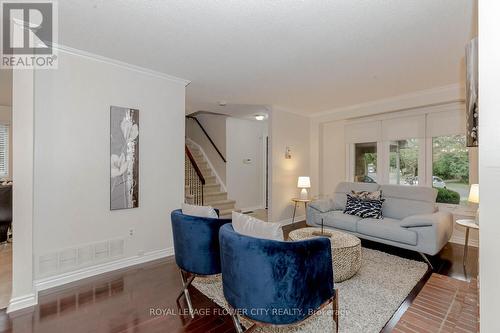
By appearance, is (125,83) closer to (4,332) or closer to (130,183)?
(130,183)

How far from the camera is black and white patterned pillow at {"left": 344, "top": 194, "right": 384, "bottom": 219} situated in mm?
3824

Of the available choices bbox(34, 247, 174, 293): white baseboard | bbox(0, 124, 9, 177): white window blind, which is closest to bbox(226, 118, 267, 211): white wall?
bbox(34, 247, 174, 293): white baseboard

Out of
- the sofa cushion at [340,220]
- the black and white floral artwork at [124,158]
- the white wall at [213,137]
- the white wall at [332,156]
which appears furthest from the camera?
the white wall at [213,137]

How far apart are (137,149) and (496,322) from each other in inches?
132

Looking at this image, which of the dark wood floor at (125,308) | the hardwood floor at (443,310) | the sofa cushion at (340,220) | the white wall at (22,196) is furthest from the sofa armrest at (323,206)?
the white wall at (22,196)

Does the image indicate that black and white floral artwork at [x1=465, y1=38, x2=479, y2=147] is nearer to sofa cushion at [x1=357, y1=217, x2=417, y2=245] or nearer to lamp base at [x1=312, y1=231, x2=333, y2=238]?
lamp base at [x1=312, y1=231, x2=333, y2=238]

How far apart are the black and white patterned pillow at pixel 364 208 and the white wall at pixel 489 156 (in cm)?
289

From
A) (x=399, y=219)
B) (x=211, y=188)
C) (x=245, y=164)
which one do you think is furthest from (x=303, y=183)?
(x=211, y=188)

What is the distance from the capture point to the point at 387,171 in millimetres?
4797

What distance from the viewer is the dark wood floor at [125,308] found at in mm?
1902

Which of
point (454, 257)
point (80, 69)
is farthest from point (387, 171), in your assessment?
point (80, 69)

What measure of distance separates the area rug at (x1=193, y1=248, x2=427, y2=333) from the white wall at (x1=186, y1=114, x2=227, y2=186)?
413 cm

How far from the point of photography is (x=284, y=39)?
2.43m

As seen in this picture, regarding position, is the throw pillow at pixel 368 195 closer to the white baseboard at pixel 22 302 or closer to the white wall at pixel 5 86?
the white baseboard at pixel 22 302
